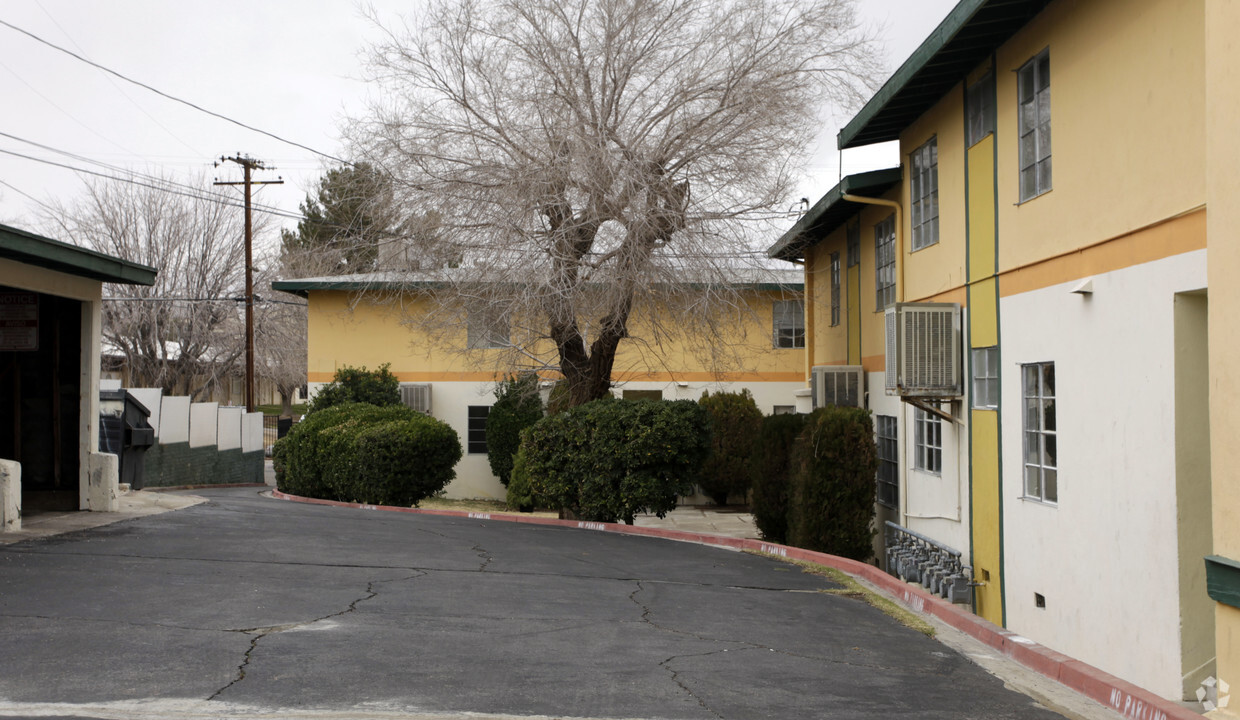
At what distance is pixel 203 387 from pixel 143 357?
8.27 feet

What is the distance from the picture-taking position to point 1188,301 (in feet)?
24.9

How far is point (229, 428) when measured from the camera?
96.6 ft

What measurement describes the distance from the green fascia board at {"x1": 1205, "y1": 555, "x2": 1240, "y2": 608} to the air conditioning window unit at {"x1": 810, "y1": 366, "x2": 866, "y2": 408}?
1107cm

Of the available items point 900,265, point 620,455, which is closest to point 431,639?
point 620,455

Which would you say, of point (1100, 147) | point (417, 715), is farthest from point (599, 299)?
point (417, 715)

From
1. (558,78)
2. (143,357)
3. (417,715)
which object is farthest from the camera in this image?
(143,357)

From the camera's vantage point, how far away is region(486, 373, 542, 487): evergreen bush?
82.1 feet

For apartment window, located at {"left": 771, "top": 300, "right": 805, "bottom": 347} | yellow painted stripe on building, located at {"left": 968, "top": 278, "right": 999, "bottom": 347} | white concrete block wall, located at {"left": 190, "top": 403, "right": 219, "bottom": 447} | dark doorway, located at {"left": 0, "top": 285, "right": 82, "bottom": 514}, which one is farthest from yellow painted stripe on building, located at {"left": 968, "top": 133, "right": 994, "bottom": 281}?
white concrete block wall, located at {"left": 190, "top": 403, "right": 219, "bottom": 447}

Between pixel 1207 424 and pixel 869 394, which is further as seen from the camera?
pixel 869 394

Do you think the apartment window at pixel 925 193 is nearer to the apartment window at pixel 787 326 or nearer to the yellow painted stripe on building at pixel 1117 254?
the yellow painted stripe on building at pixel 1117 254

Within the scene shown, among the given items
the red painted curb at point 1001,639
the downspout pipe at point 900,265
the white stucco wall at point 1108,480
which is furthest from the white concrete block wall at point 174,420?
the white stucco wall at point 1108,480

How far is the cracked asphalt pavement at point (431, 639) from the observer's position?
5.82 metres

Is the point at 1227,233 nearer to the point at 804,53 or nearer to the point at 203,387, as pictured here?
the point at 804,53

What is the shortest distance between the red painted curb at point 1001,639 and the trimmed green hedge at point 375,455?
4847mm
